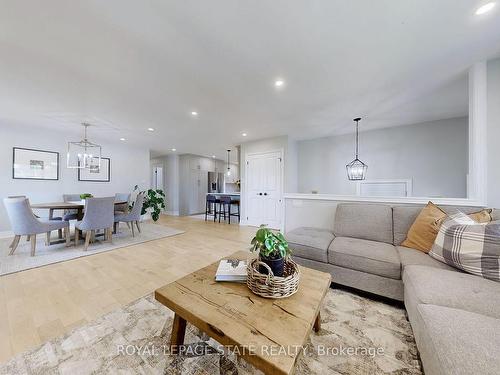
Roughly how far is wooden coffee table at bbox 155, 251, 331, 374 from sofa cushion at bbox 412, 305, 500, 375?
0.47m

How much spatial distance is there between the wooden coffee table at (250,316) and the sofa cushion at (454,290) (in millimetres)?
564

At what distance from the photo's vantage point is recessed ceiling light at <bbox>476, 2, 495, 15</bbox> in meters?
1.42

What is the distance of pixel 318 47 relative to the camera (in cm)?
183

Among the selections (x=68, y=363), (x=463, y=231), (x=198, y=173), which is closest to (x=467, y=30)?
(x=463, y=231)

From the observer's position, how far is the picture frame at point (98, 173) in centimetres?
500

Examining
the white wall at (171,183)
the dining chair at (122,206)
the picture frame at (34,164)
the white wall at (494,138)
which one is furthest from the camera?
the white wall at (171,183)

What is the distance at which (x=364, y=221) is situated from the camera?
227cm

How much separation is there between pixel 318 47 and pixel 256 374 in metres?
2.62

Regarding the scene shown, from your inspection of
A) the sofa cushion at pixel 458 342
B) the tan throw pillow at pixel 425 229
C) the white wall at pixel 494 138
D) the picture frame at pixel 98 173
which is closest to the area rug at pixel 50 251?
the picture frame at pixel 98 173

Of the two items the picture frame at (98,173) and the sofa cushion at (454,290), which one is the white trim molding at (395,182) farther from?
the picture frame at (98,173)

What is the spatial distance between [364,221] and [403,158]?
9.89ft

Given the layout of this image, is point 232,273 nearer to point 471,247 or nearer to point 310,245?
point 310,245

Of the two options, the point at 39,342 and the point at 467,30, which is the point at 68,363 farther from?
the point at 467,30

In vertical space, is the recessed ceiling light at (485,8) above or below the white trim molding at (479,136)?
above
